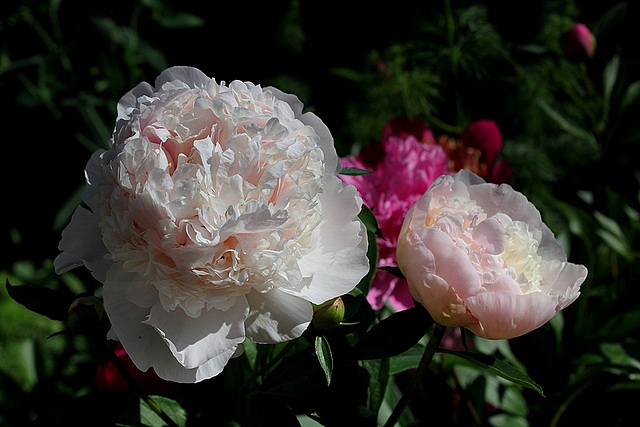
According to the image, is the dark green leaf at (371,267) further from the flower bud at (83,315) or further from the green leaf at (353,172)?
the flower bud at (83,315)

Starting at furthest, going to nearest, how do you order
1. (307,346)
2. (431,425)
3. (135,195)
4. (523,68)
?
(523,68) → (431,425) → (307,346) → (135,195)

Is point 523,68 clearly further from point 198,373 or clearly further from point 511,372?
point 198,373

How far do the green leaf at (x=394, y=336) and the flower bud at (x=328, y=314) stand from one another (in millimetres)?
41

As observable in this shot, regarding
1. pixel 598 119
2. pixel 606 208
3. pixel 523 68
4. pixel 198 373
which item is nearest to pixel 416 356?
pixel 198 373

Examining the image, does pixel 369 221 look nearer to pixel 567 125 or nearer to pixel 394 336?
pixel 394 336

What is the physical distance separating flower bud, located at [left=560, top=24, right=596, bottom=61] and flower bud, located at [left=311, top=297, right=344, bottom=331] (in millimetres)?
644

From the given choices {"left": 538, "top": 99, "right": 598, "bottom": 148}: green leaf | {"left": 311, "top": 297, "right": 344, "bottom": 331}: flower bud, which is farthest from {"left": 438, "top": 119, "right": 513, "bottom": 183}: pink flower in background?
A: {"left": 311, "top": 297, "right": 344, "bottom": 331}: flower bud

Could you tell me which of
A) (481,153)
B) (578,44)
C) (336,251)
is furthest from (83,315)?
(578,44)

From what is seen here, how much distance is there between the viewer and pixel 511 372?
388 mm

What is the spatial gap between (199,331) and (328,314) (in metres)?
0.07

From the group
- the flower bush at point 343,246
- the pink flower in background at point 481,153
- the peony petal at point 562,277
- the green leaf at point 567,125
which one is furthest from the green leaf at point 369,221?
the green leaf at point 567,125

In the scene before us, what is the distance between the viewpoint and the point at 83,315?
374 mm

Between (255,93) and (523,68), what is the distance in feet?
2.76

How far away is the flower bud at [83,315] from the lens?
14.6 inches
